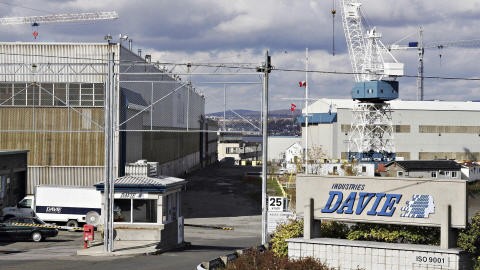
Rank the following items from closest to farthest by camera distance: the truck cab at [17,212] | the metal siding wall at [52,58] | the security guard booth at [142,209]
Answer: the security guard booth at [142,209] < the truck cab at [17,212] < the metal siding wall at [52,58]

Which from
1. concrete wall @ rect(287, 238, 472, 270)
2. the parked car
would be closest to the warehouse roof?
the parked car

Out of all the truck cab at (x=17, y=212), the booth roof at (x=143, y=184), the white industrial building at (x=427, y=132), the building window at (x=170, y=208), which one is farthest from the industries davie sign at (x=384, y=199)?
the white industrial building at (x=427, y=132)

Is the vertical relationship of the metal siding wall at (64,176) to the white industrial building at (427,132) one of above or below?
below

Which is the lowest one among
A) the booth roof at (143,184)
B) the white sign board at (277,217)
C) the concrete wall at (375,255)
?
the white sign board at (277,217)

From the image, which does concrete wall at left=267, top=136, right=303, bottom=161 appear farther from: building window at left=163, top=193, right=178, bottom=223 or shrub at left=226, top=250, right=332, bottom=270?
shrub at left=226, top=250, right=332, bottom=270

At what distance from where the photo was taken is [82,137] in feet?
186

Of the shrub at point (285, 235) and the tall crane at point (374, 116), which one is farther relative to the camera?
the tall crane at point (374, 116)

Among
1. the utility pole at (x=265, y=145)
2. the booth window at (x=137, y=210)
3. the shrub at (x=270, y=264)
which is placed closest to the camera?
the shrub at (x=270, y=264)

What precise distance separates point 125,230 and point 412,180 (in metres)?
15.7

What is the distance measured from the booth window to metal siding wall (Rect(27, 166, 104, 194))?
892 inches

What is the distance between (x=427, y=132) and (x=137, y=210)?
317ft

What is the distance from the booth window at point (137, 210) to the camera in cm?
3419

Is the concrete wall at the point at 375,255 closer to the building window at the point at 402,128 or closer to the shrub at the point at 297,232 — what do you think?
the shrub at the point at 297,232

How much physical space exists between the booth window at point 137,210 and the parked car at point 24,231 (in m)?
7.66
